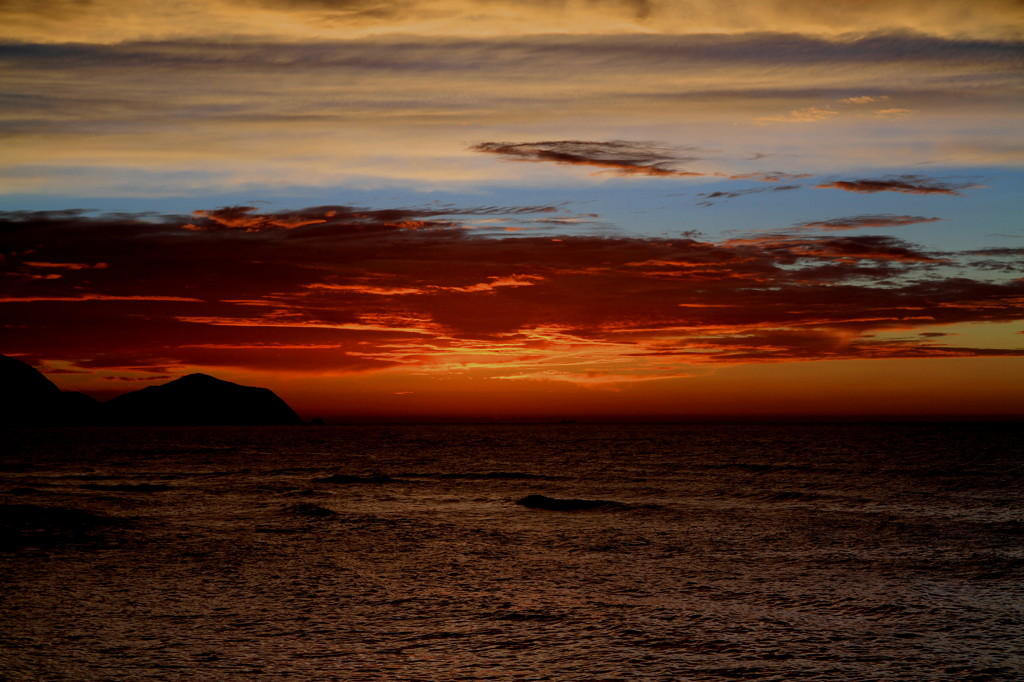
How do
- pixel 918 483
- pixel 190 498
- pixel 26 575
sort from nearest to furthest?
pixel 26 575 → pixel 190 498 → pixel 918 483

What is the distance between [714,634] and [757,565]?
981cm

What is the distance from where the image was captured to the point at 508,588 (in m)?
22.7

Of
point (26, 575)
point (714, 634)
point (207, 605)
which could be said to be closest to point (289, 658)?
point (207, 605)

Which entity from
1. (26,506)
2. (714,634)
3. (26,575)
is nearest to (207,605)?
(26,575)

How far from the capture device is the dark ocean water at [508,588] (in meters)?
15.7

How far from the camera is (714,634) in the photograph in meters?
17.8

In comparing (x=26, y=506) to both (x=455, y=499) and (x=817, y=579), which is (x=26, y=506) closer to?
(x=455, y=499)

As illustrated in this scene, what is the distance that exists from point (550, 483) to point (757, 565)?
4221cm

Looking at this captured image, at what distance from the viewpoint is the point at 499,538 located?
1331 inches

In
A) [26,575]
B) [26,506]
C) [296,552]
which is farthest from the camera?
[26,506]

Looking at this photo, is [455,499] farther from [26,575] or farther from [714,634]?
[714,634]

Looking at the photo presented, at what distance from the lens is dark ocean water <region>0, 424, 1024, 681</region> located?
15.7m

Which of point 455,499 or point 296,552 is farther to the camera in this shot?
point 455,499

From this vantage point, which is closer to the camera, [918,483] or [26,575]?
[26,575]
